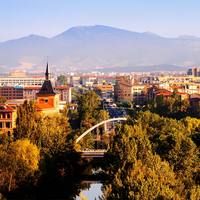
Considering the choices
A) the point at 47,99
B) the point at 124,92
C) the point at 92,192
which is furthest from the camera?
the point at 124,92

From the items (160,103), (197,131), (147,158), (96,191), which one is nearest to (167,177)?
(147,158)

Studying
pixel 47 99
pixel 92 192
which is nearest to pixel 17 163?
pixel 92 192

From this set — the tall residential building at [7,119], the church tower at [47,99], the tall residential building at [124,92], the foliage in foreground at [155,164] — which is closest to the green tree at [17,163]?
the foliage in foreground at [155,164]

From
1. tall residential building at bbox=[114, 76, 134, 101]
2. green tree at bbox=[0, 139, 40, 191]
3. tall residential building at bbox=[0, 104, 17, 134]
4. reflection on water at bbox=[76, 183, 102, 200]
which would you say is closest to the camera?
green tree at bbox=[0, 139, 40, 191]

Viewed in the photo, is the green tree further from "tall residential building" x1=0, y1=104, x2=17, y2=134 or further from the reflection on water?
"tall residential building" x1=0, y1=104, x2=17, y2=134

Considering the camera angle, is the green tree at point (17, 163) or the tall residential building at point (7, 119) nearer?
the green tree at point (17, 163)

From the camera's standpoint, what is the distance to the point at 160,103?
197 feet

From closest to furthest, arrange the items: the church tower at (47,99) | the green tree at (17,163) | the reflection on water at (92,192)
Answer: the green tree at (17,163) → the reflection on water at (92,192) → the church tower at (47,99)

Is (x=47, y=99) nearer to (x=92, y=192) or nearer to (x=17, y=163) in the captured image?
(x=92, y=192)

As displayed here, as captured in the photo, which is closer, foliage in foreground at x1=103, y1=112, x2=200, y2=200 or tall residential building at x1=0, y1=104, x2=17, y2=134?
foliage in foreground at x1=103, y1=112, x2=200, y2=200

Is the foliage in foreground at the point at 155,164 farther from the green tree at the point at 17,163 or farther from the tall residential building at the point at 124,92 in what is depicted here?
the tall residential building at the point at 124,92

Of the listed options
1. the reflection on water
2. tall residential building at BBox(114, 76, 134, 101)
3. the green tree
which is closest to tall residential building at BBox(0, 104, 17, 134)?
the reflection on water

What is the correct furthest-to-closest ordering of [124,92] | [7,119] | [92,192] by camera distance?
[124,92] < [7,119] < [92,192]

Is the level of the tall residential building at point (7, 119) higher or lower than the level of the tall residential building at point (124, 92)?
higher
